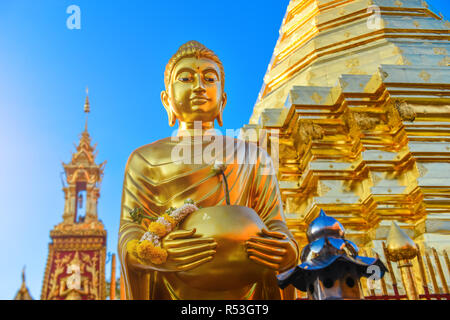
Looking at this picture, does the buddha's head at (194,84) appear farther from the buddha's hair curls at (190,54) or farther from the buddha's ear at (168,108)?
the buddha's ear at (168,108)

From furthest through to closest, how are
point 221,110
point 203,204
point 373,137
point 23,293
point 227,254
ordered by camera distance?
point 23,293 → point 373,137 → point 221,110 → point 203,204 → point 227,254

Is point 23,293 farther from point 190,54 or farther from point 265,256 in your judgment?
point 265,256

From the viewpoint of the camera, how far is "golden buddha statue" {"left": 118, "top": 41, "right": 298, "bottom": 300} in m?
2.88

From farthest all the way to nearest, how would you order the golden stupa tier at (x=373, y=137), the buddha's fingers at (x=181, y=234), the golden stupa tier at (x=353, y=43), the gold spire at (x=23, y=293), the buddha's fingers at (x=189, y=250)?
1. the gold spire at (x=23, y=293)
2. the golden stupa tier at (x=353, y=43)
3. the golden stupa tier at (x=373, y=137)
4. the buddha's fingers at (x=181, y=234)
5. the buddha's fingers at (x=189, y=250)

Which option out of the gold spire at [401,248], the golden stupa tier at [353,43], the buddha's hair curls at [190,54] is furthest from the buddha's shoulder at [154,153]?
the golden stupa tier at [353,43]

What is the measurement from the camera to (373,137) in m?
6.15

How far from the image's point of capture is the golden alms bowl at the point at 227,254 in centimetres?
285

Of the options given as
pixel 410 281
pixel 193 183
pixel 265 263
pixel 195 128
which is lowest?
pixel 410 281

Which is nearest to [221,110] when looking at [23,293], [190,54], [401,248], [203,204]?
[190,54]

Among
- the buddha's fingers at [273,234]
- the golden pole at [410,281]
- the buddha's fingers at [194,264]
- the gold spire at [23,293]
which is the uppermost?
the gold spire at [23,293]

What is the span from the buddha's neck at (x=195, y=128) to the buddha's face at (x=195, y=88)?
0.03m

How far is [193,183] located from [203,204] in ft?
0.64

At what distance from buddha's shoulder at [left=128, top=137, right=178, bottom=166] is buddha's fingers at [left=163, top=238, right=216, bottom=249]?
94 centimetres

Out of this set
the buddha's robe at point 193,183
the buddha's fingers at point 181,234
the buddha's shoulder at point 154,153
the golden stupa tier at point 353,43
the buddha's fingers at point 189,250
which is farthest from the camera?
the golden stupa tier at point 353,43
